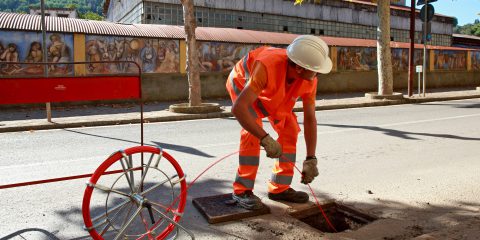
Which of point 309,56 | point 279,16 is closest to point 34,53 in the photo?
point 309,56

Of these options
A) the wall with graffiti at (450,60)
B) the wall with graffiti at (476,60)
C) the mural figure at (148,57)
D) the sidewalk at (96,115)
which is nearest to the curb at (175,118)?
the sidewalk at (96,115)

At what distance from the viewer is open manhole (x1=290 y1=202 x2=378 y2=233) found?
3816 millimetres

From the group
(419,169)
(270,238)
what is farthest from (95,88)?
(419,169)

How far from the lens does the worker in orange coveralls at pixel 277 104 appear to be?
3090mm

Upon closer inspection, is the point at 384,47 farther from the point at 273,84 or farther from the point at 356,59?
the point at 273,84

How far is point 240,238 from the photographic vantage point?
129 inches

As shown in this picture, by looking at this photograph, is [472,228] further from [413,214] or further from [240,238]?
[240,238]

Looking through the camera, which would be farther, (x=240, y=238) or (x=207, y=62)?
(x=207, y=62)

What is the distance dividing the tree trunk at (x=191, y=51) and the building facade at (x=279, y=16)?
1658 cm

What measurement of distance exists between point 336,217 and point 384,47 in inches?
516

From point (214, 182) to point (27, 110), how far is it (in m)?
10.0

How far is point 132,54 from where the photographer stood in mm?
15094

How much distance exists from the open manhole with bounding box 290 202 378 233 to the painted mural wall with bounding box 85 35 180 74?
37.3 feet

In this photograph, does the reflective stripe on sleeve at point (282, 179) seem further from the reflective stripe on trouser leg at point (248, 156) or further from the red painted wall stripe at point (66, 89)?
the red painted wall stripe at point (66, 89)
